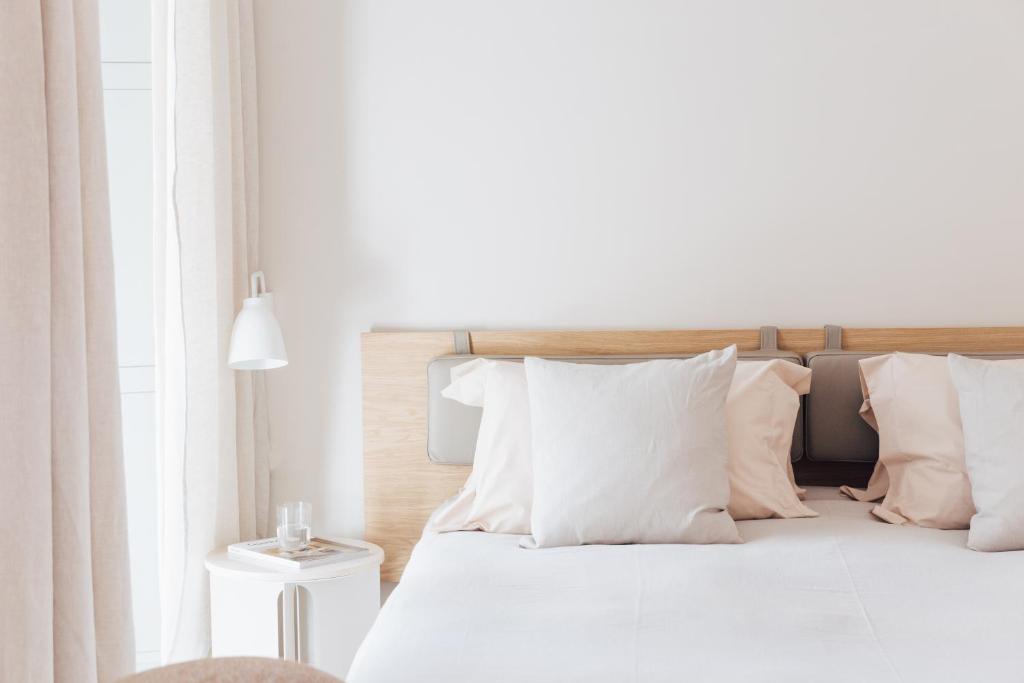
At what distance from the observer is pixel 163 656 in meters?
2.44

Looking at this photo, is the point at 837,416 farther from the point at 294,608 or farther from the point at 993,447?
the point at 294,608

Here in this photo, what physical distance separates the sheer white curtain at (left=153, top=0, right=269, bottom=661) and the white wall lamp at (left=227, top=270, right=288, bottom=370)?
81mm

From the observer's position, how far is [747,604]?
168 cm

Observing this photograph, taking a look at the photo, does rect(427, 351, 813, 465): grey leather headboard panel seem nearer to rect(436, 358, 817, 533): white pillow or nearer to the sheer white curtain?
rect(436, 358, 817, 533): white pillow

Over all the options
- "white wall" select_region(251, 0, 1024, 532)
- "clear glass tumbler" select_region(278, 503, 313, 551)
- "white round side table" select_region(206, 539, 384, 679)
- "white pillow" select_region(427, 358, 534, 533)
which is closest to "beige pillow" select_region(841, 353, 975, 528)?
"white wall" select_region(251, 0, 1024, 532)

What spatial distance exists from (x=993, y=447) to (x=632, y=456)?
0.77 metres

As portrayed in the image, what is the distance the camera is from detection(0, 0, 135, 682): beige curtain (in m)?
A: 1.48

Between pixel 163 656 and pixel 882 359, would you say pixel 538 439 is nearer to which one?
pixel 882 359

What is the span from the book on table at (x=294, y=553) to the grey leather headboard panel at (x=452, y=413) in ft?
1.14

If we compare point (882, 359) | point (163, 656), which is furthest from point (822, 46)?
point (163, 656)

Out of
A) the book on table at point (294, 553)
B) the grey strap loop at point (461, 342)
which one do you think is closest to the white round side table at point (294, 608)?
the book on table at point (294, 553)

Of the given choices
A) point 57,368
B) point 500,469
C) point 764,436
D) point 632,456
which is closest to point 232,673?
point 57,368

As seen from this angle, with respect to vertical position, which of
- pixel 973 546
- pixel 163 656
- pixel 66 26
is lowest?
pixel 163 656

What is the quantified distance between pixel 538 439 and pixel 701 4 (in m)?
1.40
